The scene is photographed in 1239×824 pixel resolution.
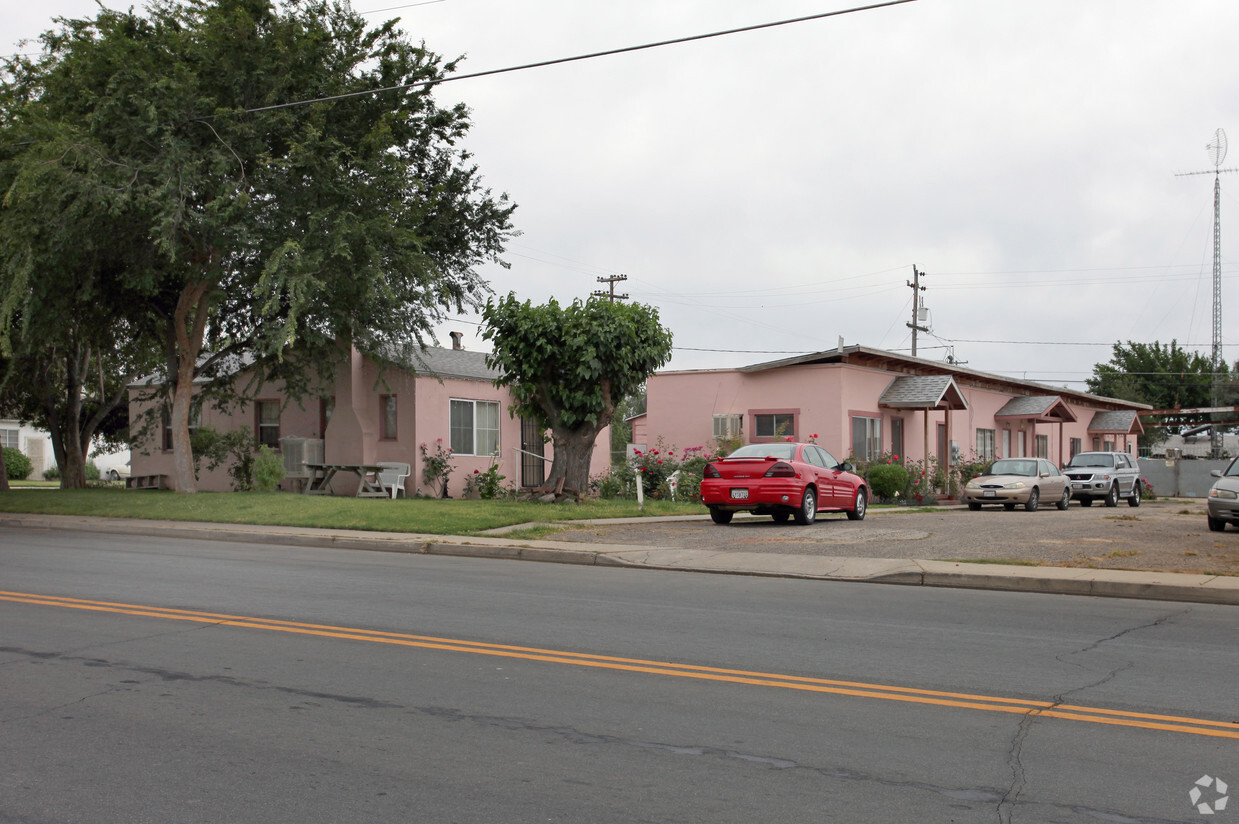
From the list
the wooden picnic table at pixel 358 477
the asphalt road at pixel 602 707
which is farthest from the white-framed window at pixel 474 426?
the asphalt road at pixel 602 707

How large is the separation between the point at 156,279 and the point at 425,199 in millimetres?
6114

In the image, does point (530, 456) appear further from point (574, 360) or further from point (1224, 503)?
point (1224, 503)

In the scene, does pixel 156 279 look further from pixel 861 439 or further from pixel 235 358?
pixel 861 439

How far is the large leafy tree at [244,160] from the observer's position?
2009 centimetres

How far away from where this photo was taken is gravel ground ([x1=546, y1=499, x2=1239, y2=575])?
13961 millimetres

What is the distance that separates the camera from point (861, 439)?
30.2 m

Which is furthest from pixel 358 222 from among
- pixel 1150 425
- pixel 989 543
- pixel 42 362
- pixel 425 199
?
pixel 1150 425

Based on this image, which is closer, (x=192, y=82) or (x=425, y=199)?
(x=192, y=82)

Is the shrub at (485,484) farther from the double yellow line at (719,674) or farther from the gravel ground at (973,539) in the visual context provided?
the double yellow line at (719,674)

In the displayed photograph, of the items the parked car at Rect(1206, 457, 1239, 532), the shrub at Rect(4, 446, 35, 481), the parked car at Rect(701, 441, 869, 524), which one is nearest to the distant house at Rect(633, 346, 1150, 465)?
the parked car at Rect(701, 441, 869, 524)

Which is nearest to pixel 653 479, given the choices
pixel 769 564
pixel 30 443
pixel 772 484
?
pixel 772 484

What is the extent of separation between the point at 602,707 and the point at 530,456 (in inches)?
960

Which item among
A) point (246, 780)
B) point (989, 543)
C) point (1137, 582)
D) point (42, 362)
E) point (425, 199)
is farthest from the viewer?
point (42, 362)

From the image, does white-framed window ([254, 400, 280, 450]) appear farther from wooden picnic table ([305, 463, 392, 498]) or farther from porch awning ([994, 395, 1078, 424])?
porch awning ([994, 395, 1078, 424])
